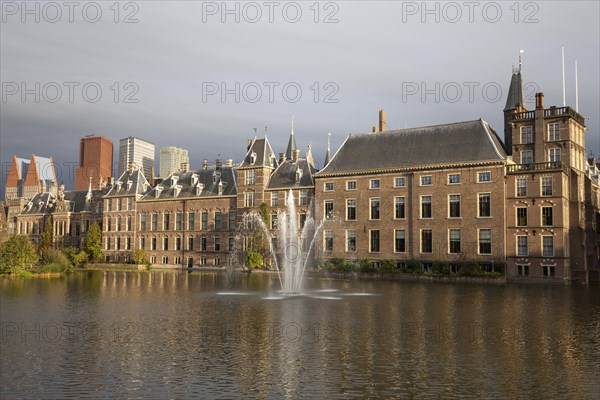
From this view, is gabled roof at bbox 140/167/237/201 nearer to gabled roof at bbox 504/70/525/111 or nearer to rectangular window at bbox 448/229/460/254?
rectangular window at bbox 448/229/460/254

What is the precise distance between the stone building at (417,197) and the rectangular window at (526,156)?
73.2 inches

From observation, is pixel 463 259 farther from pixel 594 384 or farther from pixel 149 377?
pixel 149 377

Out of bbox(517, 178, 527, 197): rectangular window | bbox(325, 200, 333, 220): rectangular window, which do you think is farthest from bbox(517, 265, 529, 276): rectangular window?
bbox(325, 200, 333, 220): rectangular window

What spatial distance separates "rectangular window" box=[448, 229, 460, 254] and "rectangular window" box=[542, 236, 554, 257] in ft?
25.9

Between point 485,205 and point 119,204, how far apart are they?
175 ft

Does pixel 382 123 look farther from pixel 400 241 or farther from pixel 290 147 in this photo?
pixel 400 241

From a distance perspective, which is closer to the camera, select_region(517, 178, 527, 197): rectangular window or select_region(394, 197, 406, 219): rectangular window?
select_region(517, 178, 527, 197): rectangular window

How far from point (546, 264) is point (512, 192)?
7350mm

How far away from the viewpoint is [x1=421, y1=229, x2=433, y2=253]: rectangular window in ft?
189

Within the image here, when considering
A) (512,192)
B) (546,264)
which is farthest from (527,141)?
(546,264)

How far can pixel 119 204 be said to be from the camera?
275ft

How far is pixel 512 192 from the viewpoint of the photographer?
5394 centimetres

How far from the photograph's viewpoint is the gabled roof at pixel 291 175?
68.0m

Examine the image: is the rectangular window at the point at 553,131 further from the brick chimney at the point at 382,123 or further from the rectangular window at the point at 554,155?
the brick chimney at the point at 382,123
